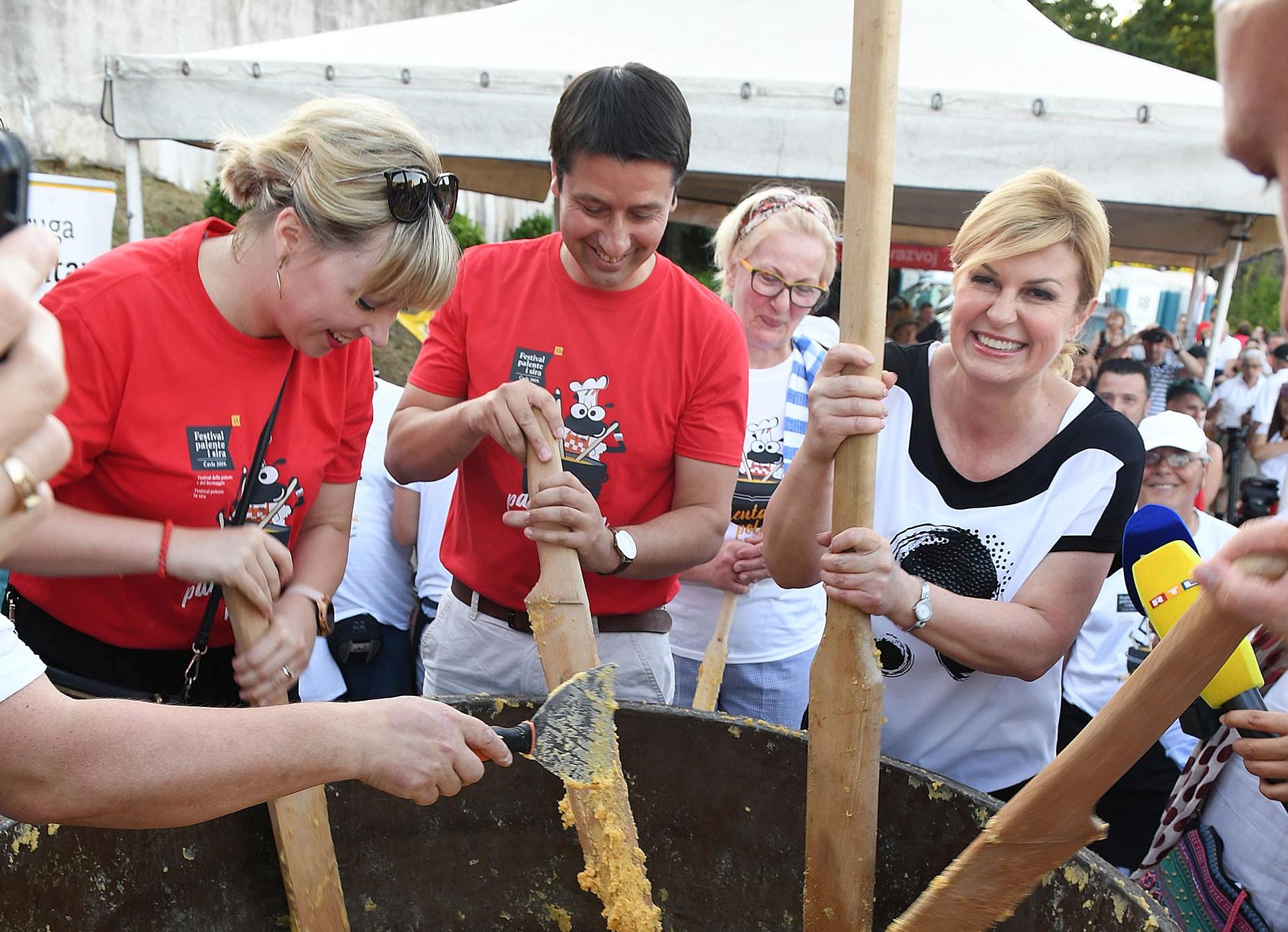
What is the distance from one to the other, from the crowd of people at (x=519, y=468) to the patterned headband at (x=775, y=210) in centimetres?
79

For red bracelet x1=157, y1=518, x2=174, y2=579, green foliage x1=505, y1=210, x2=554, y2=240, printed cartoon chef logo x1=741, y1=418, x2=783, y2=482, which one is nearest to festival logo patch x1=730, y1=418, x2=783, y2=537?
printed cartoon chef logo x1=741, y1=418, x2=783, y2=482

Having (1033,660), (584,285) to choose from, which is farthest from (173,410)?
(1033,660)

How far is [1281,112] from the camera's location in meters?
0.77

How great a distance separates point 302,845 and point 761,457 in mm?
1550

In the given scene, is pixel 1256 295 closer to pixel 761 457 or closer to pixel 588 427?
pixel 761 457

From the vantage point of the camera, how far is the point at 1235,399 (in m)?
8.55

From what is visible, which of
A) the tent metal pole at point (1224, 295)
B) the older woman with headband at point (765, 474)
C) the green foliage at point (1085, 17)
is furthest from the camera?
the green foliage at point (1085, 17)

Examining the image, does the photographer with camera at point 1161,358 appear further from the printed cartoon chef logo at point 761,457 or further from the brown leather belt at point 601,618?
the brown leather belt at point 601,618

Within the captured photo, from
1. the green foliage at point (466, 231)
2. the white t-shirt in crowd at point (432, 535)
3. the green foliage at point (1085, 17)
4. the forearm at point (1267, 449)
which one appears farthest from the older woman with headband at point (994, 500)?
the green foliage at point (1085, 17)

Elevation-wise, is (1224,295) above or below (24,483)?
below

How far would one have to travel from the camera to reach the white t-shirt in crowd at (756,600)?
2.73 meters

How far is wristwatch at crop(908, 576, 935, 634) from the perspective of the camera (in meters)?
1.69

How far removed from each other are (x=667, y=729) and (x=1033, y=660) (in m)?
0.66

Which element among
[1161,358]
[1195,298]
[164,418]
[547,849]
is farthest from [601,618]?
[1195,298]
